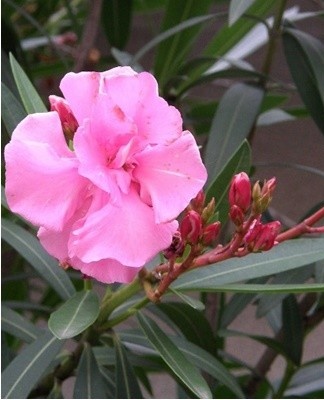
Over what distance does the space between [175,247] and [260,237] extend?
0.19 ft

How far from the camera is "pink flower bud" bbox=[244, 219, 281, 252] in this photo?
0.48 meters

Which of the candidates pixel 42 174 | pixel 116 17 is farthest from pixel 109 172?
pixel 116 17

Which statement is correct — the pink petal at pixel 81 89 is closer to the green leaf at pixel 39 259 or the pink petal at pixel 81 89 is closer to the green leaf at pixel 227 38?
the green leaf at pixel 39 259

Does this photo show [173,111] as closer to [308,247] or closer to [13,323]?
[308,247]

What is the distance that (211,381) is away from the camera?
0.85m

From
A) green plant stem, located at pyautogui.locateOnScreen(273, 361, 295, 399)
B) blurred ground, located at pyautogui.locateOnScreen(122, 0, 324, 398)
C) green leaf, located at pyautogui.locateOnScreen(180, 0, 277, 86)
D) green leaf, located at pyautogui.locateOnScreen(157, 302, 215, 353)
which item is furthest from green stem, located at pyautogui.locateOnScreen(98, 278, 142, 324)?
blurred ground, located at pyautogui.locateOnScreen(122, 0, 324, 398)

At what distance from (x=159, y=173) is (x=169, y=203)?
0.08 feet

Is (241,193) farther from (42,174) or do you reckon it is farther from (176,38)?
(176,38)

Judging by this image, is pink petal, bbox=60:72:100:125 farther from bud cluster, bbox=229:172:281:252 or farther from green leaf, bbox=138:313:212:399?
green leaf, bbox=138:313:212:399

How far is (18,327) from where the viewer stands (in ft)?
2.55

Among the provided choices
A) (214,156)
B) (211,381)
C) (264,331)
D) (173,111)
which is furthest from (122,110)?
(264,331)

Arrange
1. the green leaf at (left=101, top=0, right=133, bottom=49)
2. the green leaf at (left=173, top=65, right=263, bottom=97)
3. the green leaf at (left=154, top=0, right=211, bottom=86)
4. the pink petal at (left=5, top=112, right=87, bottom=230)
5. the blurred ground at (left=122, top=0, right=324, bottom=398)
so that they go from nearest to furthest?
the pink petal at (left=5, top=112, right=87, bottom=230) → the green leaf at (left=173, top=65, right=263, bottom=97) → the green leaf at (left=154, top=0, right=211, bottom=86) → the green leaf at (left=101, top=0, right=133, bottom=49) → the blurred ground at (left=122, top=0, right=324, bottom=398)

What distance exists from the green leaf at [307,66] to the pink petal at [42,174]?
459 mm

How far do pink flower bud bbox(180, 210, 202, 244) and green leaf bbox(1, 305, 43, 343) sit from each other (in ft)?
1.17
